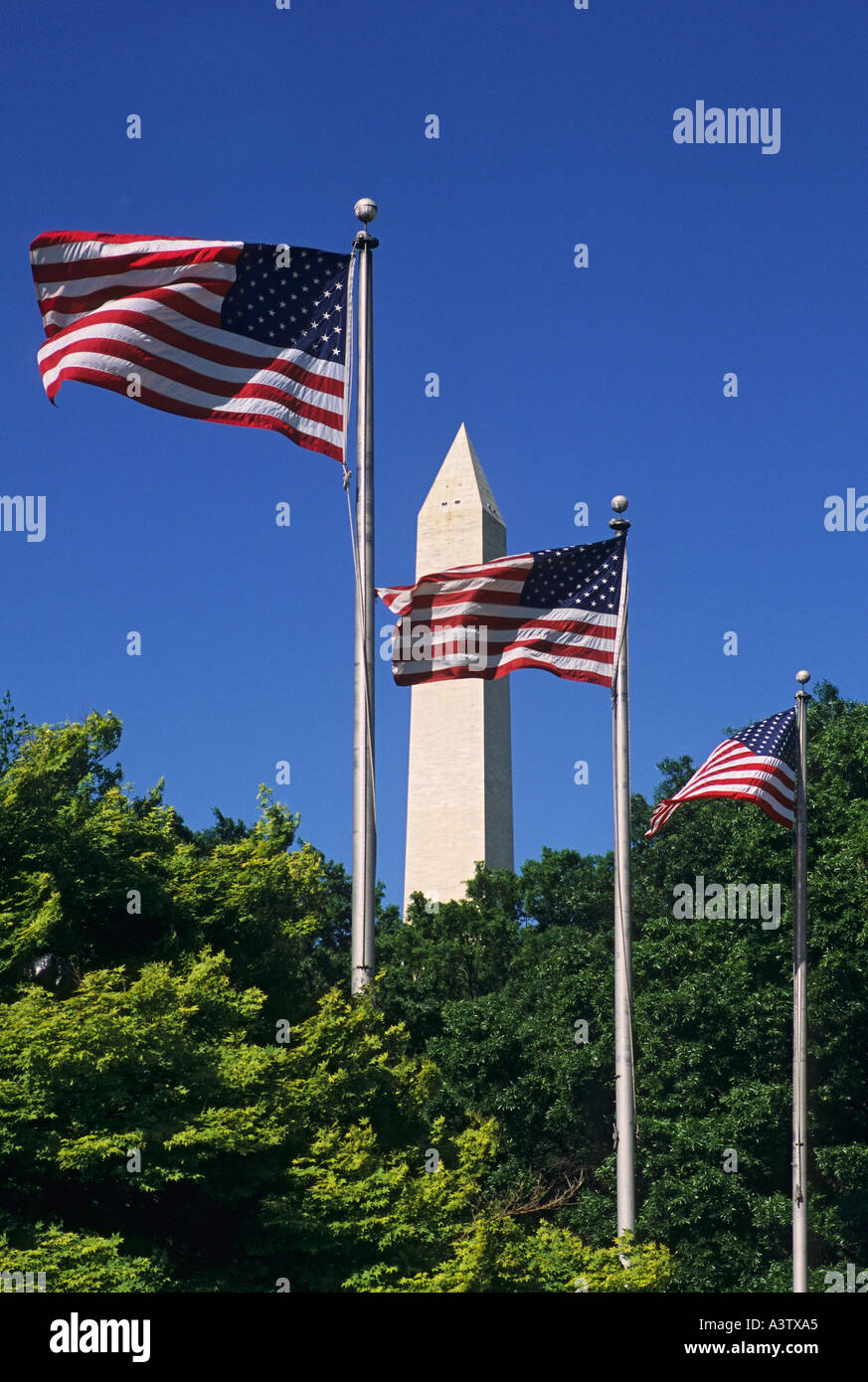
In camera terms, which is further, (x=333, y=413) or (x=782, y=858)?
(x=782, y=858)

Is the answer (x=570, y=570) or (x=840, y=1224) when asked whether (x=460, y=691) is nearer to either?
(x=840, y=1224)

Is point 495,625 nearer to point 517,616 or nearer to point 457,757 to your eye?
point 517,616

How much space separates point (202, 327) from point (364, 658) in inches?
151

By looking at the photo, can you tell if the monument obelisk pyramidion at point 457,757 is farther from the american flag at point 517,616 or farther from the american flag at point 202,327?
the american flag at point 202,327

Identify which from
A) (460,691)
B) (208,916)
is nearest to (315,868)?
(208,916)

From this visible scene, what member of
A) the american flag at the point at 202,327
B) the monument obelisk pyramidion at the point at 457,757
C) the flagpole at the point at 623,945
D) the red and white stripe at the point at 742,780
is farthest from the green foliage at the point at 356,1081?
the monument obelisk pyramidion at the point at 457,757

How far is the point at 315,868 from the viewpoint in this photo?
27.4 meters

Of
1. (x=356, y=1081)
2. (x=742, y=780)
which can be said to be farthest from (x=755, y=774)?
(x=356, y=1081)

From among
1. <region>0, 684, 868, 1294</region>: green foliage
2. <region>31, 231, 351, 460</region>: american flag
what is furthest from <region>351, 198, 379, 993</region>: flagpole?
<region>0, 684, 868, 1294</region>: green foliage

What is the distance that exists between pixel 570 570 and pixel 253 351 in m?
5.57

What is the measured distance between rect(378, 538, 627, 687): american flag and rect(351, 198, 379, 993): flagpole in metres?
2.69

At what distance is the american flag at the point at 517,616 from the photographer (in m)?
20.1

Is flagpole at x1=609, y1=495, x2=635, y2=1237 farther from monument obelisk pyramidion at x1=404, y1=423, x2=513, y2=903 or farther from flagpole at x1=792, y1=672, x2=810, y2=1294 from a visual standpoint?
monument obelisk pyramidion at x1=404, y1=423, x2=513, y2=903

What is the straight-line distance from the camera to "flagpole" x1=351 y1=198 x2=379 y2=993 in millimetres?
16156
